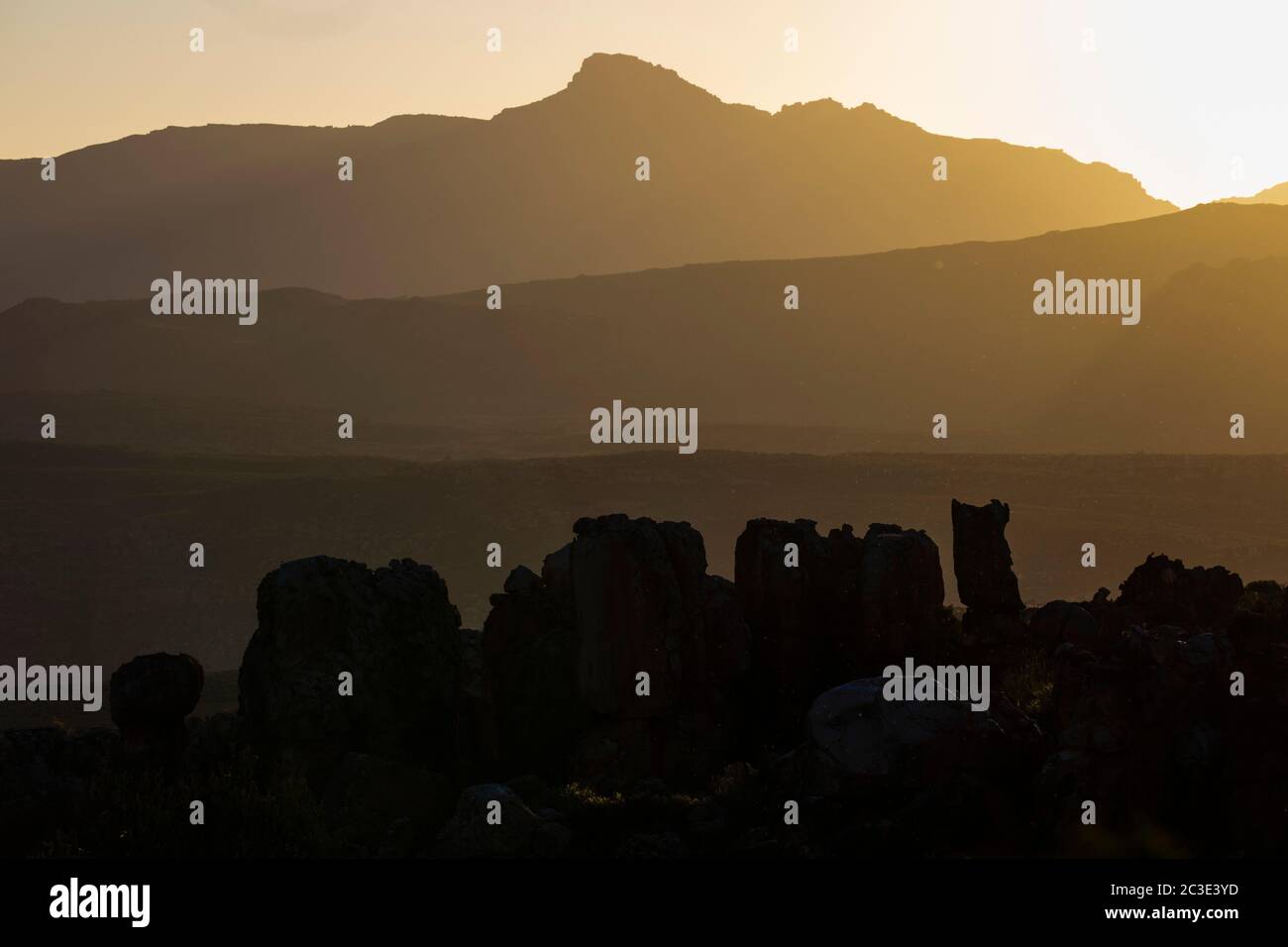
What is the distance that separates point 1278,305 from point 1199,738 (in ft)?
458

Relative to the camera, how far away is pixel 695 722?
2722 cm

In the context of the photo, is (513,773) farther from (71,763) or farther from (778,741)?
(71,763)

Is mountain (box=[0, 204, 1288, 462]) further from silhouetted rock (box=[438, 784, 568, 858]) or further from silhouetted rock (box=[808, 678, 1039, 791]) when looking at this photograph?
silhouetted rock (box=[438, 784, 568, 858])

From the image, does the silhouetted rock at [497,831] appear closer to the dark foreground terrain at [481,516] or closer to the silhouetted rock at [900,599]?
the silhouetted rock at [900,599]

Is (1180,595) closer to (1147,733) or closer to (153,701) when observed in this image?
(1147,733)

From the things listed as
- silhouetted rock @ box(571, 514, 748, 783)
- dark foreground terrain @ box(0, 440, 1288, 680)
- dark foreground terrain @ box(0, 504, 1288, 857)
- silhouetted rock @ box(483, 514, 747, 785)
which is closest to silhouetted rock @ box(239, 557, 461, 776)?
dark foreground terrain @ box(0, 504, 1288, 857)

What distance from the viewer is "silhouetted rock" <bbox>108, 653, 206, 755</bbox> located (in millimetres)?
24484

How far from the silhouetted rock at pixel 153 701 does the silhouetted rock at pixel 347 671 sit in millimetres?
1151

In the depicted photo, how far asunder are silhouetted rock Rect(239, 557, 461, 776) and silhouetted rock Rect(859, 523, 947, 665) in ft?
26.7

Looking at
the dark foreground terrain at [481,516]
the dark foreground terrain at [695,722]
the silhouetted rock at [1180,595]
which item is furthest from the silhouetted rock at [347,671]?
the dark foreground terrain at [481,516]

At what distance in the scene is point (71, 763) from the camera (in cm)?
2522

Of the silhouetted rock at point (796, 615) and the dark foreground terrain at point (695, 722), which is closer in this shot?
the dark foreground terrain at point (695, 722)

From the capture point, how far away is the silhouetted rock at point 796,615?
29172mm
